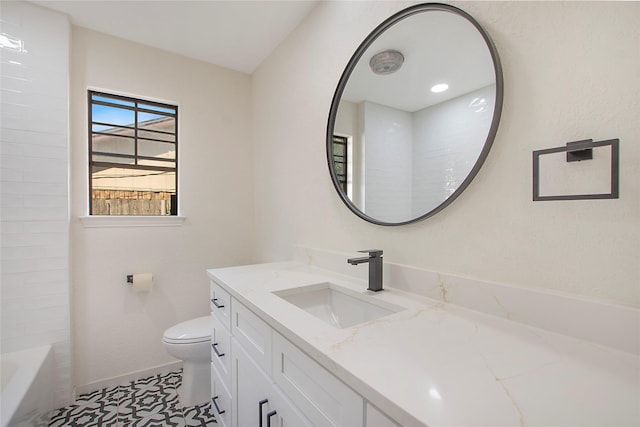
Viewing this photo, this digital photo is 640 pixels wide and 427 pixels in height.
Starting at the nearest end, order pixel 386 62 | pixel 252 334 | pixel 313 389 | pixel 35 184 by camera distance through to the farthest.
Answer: pixel 313 389, pixel 252 334, pixel 386 62, pixel 35 184

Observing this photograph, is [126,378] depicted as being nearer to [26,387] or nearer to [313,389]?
[26,387]

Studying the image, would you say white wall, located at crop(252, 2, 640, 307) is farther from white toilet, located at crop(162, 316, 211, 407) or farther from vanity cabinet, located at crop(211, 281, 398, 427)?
white toilet, located at crop(162, 316, 211, 407)

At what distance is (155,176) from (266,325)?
6.22 feet

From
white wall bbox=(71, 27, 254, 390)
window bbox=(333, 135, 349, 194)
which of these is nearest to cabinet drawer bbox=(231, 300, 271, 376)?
window bbox=(333, 135, 349, 194)

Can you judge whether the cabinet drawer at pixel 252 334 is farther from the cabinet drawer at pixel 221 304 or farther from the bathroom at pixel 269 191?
the bathroom at pixel 269 191

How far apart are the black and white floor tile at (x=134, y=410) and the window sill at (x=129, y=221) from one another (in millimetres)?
1160

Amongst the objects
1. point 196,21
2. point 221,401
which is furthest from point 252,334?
point 196,21

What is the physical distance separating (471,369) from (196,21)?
237 cm

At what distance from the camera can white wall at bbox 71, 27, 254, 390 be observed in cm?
202

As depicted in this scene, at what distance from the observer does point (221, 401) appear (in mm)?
1521

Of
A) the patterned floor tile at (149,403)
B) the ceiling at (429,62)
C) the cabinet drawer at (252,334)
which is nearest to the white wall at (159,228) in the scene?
the patterned floor tile at (149,403)

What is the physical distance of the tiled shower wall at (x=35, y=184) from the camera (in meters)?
1.74

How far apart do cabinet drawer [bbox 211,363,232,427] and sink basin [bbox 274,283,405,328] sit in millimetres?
580

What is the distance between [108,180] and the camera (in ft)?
7.15
